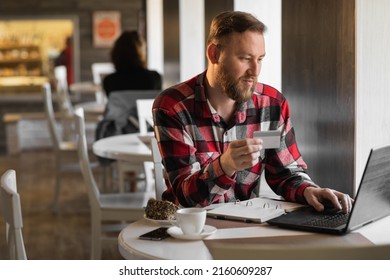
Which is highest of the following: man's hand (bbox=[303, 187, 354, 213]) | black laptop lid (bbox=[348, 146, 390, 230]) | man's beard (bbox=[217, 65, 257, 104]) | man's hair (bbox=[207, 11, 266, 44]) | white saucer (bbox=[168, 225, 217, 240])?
man's hair (bbox=[207, 11, 266, 44])

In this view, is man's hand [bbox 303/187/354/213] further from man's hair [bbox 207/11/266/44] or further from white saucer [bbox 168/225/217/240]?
man's hair [bbox 207/11/266/44]

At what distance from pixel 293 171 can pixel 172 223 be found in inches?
23.2

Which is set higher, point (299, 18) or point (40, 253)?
point (299, 18)

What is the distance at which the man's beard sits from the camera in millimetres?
2107

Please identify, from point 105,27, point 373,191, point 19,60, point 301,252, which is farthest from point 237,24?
point 19,60

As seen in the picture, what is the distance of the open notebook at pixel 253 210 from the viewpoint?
186 cm

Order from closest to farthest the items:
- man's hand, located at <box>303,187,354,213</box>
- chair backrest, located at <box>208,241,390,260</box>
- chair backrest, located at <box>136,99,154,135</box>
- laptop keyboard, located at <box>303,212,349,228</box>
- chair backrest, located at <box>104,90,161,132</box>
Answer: chair backrest, located at <box>208,241,390,260</box>
laptop keyboard, located at <box>303,212,349,228</box>
man's hand, located at <box>303,187,354,213</box>
chair backrest, located at <box>136,99,154,135</box>
chair backrest, located at <box>104,90,161,132</box>

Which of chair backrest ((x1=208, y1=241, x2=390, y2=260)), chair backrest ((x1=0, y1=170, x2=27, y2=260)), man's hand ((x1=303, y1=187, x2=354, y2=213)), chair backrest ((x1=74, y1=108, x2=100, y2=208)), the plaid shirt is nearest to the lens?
chair backrest ((x1=208, y1=241, x2=390, y2=260))

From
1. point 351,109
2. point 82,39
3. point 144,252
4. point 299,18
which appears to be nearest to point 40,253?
point 299,18

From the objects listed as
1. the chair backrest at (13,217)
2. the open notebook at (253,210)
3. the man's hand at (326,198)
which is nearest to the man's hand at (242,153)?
the open notebook at (253,210)

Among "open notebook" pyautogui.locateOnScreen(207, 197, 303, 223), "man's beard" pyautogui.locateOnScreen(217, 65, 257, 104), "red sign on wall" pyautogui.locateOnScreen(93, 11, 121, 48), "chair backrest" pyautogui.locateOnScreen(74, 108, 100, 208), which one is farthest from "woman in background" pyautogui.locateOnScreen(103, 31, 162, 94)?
"red sign on wall" pyautogui.locateOnScreen(93, 11, 121, 48)

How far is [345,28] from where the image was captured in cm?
236

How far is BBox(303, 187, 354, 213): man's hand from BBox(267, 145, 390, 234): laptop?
0.02 metres
